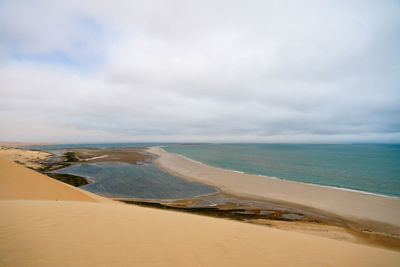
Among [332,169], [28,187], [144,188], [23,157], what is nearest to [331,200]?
[144,188]

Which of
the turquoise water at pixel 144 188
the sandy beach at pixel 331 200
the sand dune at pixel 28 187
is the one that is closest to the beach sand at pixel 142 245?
the sand dune at pixel 28 187

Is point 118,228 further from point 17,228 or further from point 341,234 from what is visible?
point 341,234

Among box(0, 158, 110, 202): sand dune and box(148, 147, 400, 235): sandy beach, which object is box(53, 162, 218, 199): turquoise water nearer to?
box(148, 147, 400, 235): sandy beach

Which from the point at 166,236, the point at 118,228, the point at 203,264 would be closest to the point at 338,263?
the point at 203,264

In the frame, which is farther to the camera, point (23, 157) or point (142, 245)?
point (23, 157)

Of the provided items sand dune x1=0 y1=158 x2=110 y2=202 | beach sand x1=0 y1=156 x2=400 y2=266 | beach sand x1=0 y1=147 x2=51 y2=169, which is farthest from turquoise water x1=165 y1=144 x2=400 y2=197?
beach sand x1=0 y1=147 x2=51 y2=169

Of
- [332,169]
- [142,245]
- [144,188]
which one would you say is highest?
[142,245]

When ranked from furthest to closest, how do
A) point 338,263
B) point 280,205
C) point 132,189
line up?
point 132,189 → point 280,205 → point 338,263

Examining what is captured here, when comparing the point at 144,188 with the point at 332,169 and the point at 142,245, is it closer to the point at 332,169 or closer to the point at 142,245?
the point at 142,245
